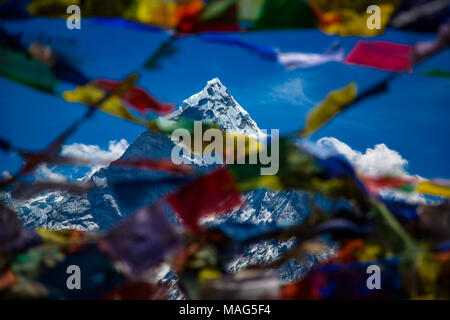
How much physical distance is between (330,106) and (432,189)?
46 centimetres

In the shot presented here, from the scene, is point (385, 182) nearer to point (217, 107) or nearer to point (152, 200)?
point (152, 200)

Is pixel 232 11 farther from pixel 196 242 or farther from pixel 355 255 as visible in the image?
pixel 355 255

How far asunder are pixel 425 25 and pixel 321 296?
77 cm

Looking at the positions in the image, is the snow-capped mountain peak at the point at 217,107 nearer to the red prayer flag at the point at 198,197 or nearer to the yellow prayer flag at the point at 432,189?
the yellow prayer flag at the point at 432,189

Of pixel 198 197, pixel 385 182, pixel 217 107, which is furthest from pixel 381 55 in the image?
pixel 217 107

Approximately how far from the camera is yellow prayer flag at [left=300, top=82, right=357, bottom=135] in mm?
1044

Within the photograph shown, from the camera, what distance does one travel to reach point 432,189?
3.98ft

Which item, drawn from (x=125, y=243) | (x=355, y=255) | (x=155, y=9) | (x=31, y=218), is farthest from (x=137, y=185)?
(x=31, y=218)

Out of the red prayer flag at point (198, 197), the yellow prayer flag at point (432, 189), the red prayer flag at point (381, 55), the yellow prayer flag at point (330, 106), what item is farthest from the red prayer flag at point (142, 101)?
the yellow prayer flag at point (432, 189)

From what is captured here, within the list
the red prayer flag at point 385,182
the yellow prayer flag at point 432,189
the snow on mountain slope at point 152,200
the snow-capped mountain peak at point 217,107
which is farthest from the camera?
the snow-capped mountain peak at point 217,107

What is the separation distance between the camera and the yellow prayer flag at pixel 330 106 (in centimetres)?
104

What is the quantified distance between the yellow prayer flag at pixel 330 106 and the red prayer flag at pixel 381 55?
182 millimetres

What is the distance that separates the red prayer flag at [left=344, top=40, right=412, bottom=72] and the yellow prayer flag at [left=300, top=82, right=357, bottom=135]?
0.18 metres

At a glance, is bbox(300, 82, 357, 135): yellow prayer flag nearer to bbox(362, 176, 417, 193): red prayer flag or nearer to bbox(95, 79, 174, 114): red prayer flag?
bbox(362, 176, 417, 193): red prayer flag
